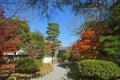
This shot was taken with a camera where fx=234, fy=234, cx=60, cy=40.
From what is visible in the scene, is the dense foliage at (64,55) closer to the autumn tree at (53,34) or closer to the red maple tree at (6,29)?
the autumn tree at (53,34)

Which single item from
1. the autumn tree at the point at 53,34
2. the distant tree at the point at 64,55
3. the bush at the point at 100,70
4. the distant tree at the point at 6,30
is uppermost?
the autumn tree at the point at 53,34

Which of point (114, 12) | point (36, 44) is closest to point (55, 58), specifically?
point (36, 44)

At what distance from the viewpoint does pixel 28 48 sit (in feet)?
160

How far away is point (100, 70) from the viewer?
24.2m

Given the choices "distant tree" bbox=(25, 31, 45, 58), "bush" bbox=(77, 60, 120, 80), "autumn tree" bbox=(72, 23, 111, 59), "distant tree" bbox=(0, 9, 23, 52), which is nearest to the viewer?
"distant tree" bbox=(0, 9, 23, 52)

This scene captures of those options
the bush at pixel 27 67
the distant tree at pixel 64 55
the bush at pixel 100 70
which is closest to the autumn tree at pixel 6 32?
the bush at pixel 27 67

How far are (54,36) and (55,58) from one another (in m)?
8.93

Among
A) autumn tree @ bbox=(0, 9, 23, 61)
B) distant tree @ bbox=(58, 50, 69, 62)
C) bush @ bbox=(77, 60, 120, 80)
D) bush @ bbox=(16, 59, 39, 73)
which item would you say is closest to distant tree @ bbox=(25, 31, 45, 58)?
bush @ bbox=(16, 59, 39, 73)

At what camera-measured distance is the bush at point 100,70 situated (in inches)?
922

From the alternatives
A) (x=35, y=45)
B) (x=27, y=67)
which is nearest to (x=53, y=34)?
(x=35, y=45)

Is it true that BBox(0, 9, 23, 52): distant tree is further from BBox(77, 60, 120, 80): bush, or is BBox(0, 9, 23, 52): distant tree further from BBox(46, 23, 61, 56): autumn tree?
BBox(46, 23, 61, 56): autumn tree

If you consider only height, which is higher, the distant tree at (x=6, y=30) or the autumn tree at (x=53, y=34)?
the autumn tree at (x=53, y=34)

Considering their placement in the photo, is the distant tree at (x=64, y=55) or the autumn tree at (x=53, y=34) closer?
the distant tree at (x=64, y=55)

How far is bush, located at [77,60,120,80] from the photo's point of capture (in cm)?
2341
